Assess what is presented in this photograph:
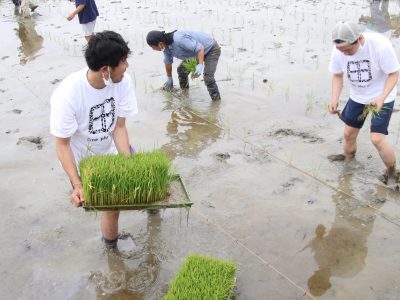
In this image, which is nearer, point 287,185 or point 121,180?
point 121,180

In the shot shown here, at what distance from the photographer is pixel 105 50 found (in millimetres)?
2764

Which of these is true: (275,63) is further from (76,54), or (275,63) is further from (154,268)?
(154,268)

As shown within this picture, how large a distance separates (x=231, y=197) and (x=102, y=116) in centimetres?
184

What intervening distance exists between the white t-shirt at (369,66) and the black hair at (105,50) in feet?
7.86

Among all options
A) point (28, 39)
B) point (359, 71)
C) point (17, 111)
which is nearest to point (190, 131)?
point (359, 71)

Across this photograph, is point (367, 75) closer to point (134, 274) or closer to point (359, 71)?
point (359, 71)

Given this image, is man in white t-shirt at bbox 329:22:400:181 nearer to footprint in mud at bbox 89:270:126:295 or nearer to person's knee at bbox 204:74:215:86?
person's knee at bbox 204:74:215:86

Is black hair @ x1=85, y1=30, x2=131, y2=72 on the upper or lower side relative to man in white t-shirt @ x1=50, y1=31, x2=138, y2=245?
upper

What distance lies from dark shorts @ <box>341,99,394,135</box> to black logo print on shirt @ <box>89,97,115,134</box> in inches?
99.6

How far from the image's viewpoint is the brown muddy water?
3.53 m

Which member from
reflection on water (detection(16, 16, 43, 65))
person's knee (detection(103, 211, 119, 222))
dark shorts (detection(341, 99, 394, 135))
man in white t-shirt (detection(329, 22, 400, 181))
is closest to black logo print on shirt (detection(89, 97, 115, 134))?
person's knee (detection(103, 211, 119, 222))

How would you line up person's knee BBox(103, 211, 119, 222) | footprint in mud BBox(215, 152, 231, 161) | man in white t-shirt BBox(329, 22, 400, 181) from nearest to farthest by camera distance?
person's knee BBox(103, 211, 119, 222)
man in white t-shirt BBox(329, 22, 400, 181)
footprint in mud BBox(215, 152, 231, 161)

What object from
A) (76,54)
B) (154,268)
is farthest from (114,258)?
(76,54)

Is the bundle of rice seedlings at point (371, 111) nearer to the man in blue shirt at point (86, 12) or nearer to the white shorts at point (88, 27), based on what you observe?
the man in blue shirt at point (86, 12)
